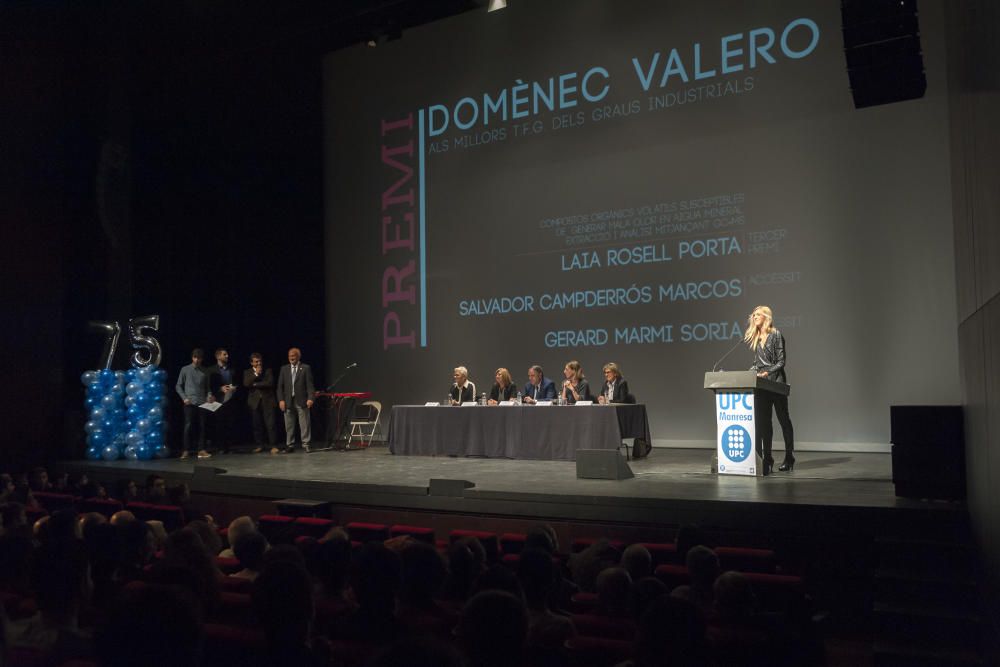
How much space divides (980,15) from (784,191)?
546cm

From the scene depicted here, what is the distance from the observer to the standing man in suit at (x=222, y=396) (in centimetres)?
937

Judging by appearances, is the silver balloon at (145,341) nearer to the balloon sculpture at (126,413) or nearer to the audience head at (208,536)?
the balloon sculpture at (126,413)

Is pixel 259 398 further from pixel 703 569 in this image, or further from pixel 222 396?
pixel 703 569

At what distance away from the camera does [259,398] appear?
9.91 metres

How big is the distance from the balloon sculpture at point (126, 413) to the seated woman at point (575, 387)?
179 inches

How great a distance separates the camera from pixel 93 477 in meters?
8.05

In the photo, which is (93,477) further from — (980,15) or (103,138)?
(980,15)

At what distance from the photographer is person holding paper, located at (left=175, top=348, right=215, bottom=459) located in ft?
29.5

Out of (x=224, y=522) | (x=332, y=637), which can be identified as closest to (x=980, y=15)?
(x=332, y=637)

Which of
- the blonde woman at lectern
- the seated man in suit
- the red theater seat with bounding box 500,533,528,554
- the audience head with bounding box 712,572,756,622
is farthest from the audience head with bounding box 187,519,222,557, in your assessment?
the seated man in suit

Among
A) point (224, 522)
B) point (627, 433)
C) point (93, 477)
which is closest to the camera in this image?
point (224, 522)

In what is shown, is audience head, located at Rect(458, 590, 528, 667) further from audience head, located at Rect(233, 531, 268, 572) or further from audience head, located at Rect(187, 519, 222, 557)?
audience head, located at Rect(187, 519, 222, 557)

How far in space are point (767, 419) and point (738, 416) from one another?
0.33m

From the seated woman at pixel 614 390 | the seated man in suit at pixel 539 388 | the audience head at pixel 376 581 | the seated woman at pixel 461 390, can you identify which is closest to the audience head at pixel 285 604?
the audience head at pixel 376 581
